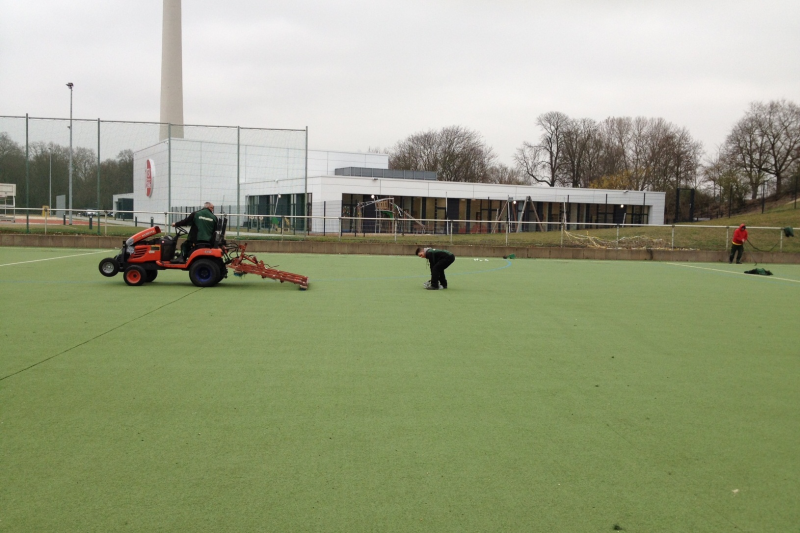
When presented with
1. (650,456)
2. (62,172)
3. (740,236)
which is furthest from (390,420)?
(62,172)

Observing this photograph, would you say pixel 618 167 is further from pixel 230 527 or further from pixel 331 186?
pixel 230 527

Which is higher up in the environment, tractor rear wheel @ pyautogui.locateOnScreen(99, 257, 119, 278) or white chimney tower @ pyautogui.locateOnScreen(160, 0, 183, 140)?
white chimney tower @ pyautogui.locateOnScreen(160, 0, 183, 140)

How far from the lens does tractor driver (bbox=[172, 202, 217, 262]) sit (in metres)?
12.9

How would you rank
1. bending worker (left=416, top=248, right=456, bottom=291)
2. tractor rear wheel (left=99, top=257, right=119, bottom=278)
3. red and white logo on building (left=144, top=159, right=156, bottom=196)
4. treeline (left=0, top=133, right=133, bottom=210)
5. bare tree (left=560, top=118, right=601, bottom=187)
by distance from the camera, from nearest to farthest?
1. tractor rear wheel (left=99, top=257, right=119, bottom=278)
2. bending worker (left=416, top=248, right=456, bottom=291)
3. red and white logo on building (left=144, top=159, right=156, bottom=196)
4. treeline (left=0, top=133, right=133, bottom=210)
5. bare tree (left=560, top=118, right=601, bottom=187)

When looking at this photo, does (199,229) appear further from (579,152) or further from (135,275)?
(579,152)

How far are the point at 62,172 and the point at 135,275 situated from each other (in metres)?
17.2

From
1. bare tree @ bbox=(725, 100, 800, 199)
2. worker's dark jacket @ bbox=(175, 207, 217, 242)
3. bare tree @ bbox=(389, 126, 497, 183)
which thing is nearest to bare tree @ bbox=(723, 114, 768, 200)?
bare tree @ bbox=(725, 100, 800, 199)

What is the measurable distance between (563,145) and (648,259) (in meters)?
56.9

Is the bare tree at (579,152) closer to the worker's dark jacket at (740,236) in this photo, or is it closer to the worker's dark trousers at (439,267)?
the worker's dark jacket at (740,236)

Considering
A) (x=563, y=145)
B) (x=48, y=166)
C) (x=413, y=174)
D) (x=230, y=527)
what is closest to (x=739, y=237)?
(x=230, y=527)

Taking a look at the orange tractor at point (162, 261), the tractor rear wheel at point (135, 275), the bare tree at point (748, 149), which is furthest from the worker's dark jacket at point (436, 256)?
the bare tree at point (748, 149)

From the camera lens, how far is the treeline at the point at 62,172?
26891mm

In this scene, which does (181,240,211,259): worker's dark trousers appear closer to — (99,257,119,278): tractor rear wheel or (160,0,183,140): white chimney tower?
(99,257,119,278): tractor rear wheel

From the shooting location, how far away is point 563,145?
82.6m
